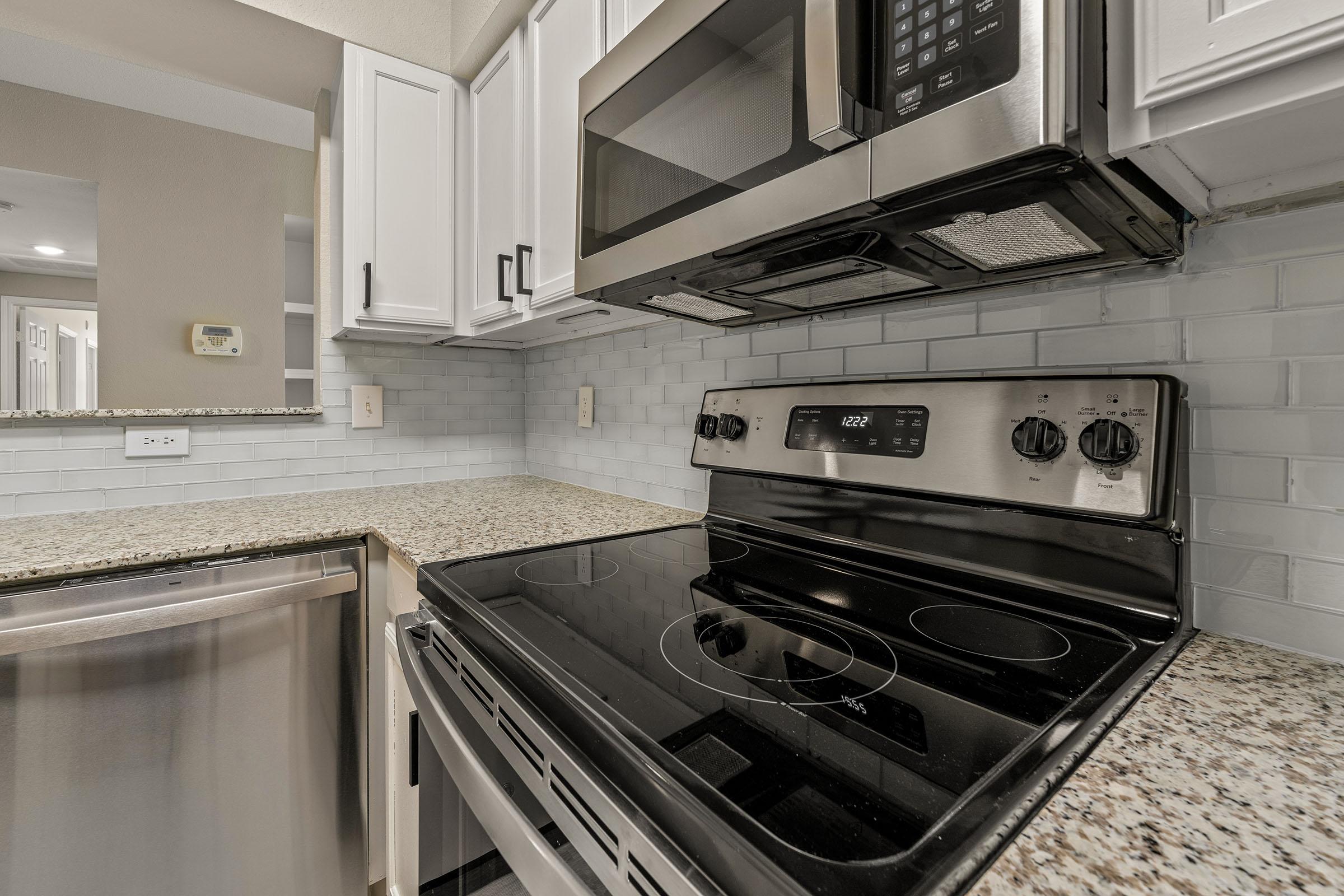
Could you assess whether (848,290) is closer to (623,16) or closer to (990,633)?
(990,633)

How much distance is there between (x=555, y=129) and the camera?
4.44 feet

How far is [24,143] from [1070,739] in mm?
2993

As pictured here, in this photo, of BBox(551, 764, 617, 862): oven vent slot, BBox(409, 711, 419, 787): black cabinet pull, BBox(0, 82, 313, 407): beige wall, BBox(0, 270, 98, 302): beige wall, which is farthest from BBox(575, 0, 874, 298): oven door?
BBox(0, 270, 98, 302): beige wall

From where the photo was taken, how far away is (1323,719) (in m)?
0.51

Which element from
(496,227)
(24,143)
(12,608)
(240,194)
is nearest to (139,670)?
(12,608)

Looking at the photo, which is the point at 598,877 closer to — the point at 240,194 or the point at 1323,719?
the point at 1323,719

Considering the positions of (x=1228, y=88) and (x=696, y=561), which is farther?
(x=696, y=561)

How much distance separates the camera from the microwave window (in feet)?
2.28

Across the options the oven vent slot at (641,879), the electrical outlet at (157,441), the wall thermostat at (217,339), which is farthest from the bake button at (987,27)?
the wall thermostat at (217,339)

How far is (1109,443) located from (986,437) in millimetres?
151

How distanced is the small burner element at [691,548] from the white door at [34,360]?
1876mm

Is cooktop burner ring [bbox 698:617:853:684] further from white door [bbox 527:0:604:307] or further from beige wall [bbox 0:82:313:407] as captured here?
beige wall [bbox 0:82:313:407]

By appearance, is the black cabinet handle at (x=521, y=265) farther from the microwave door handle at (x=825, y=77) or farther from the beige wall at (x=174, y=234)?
the beige wall at (x=174, y=234)

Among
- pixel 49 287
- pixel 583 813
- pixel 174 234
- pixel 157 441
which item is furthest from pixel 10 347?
pixel 583 813
